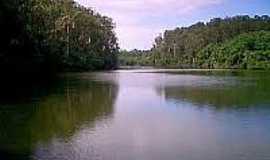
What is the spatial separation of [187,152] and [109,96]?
686 inches

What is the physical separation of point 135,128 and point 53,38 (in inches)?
2032

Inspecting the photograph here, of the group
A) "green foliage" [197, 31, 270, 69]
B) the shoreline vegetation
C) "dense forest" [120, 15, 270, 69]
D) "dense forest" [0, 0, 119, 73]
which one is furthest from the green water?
"dense forest" [120, 15, 270, 69]

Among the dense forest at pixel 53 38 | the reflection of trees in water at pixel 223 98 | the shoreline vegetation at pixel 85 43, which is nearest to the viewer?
the reflection of trees in water at pixel 223 98

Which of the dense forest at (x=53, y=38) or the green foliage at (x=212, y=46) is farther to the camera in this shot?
the green foliage at (x=212, y=46)

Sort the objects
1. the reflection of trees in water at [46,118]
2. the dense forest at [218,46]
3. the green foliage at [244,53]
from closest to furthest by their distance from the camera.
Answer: the reflection of trees in water at [46,118] < the green foliage at [244,53] < the dense forest at [218,46]

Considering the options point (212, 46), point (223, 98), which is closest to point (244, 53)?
point (212, 46)

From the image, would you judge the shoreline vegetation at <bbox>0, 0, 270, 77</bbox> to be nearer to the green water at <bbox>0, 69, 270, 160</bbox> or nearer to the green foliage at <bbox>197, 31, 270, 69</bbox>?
the green foliage at <bbox>197, 31, 270, 69</bbox>

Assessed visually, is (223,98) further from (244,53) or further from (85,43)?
(244,53)

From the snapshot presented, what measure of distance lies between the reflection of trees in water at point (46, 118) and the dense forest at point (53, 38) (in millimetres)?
12065

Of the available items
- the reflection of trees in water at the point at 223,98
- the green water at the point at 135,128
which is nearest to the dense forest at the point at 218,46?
the reflection of trees in water at the point at 223,98

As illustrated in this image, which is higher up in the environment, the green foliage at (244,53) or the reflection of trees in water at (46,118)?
the green foliage at (244,53)

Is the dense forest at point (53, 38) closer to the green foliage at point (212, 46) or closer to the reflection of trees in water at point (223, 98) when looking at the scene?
the reflection of trees in water at point (223, 98)

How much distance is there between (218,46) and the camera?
124 metres

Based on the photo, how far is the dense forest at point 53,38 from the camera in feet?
132
